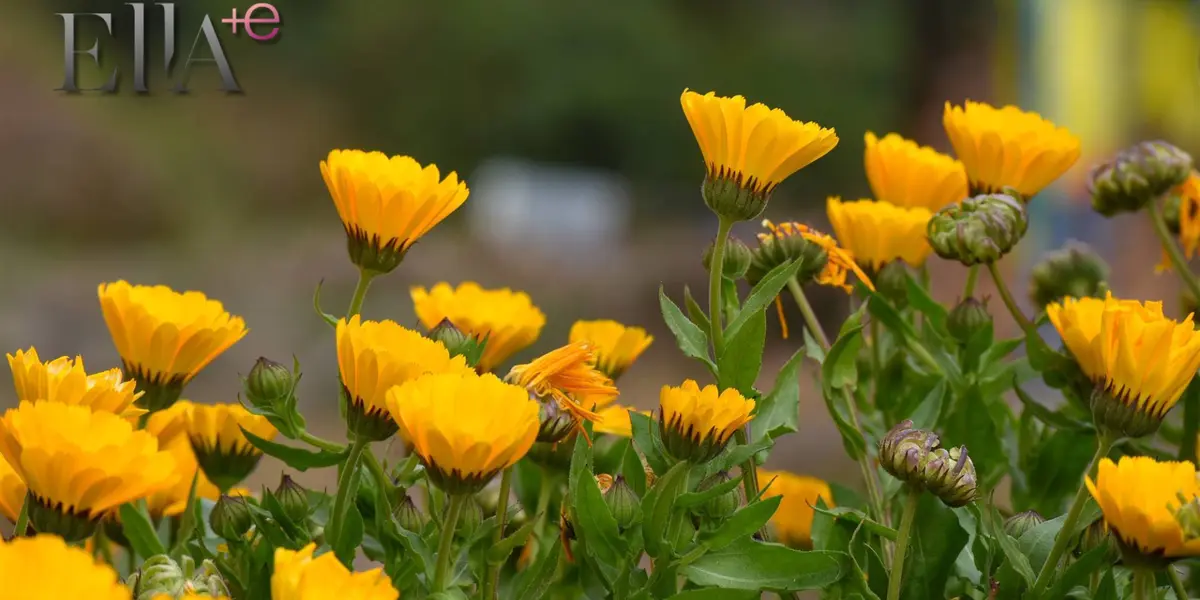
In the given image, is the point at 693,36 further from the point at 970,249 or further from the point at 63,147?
the point at 970,249

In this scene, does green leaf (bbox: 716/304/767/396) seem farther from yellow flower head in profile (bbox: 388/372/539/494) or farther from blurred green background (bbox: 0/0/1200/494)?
blurred green background (bbox: 0/0/1200/494)

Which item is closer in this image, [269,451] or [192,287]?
[269,451]

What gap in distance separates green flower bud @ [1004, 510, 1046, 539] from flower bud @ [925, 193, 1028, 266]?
0.26ft

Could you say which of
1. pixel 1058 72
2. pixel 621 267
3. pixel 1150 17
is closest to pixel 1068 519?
pixel 1058 72

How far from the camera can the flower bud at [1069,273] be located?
1.59ft

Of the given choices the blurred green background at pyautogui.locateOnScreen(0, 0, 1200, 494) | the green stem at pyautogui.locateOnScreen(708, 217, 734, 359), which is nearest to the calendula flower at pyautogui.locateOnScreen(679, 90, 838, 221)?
the green stem at pyautogui.locateOnScreen(708, 217, 734, 359)

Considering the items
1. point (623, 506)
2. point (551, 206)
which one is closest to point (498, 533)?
point (623, 506)

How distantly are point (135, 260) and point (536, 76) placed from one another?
1.28m

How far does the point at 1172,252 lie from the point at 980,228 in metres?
0.10

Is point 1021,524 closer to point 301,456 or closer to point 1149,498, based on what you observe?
point 1149,498

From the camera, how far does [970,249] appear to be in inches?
14.7

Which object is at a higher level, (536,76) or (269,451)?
(269,451)

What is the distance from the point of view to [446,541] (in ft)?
0.90

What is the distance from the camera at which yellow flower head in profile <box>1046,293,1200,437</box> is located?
0.30m
